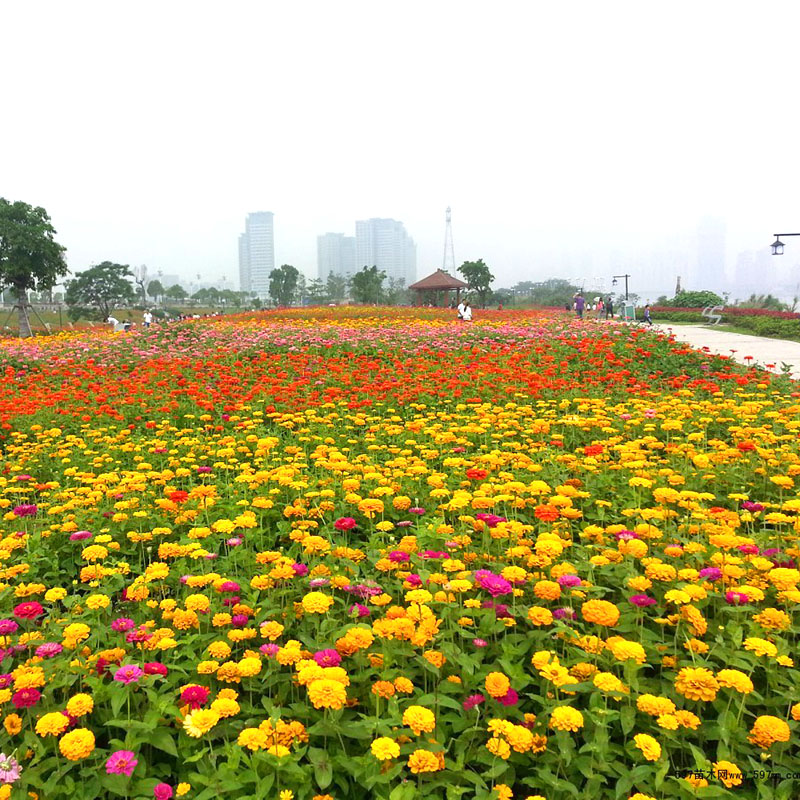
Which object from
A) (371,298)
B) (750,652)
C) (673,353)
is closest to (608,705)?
(750,652)

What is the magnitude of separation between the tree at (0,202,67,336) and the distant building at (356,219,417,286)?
136m

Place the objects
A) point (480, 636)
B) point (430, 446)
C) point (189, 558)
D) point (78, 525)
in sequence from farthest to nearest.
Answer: point (430, 446) < point (78, 525) < point (189, 558) < point (480, 636)

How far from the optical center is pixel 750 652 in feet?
5.93

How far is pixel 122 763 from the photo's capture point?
1.46 m

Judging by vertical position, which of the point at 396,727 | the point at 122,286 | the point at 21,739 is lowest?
the point at 21,739

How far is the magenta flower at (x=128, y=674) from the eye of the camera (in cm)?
167

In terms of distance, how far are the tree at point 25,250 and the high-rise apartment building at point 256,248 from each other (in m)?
162

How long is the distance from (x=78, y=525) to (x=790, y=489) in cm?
397

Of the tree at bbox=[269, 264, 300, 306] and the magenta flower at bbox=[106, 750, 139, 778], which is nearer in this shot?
the magenta flower at bbox=[106, 750, 139, 778]

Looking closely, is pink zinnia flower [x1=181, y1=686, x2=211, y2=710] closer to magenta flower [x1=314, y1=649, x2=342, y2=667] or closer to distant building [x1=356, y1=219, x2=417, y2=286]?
magenta flower [x1=314, y1=649, x2=342, y2=667]

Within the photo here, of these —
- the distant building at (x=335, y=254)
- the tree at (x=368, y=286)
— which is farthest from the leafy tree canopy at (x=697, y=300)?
the distant building at (x=335, y=254)

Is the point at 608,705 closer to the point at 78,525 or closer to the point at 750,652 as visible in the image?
the point at 750,652

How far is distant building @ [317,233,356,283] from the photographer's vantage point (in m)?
167

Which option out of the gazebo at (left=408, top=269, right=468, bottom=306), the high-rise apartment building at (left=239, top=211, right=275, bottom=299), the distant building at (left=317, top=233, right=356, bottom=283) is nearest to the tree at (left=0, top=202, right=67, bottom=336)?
the gazebo at (left=408, top=269, right=468, bottom=306)
